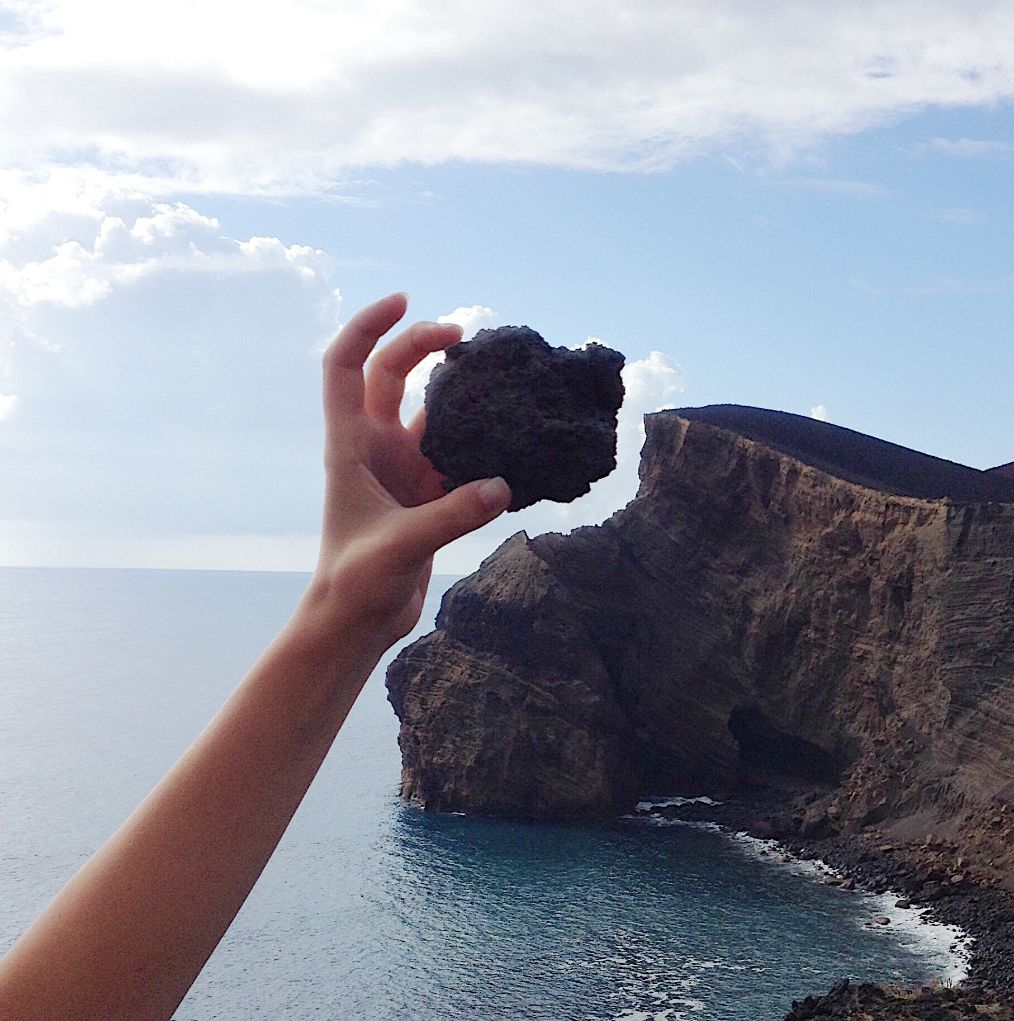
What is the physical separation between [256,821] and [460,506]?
1302mm

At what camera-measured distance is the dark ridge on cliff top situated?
52812 mm

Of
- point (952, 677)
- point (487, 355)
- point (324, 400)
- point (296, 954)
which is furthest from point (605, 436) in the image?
point (952, 677)

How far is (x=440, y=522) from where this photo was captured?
14.0 ft

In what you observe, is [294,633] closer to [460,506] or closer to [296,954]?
[460,506]

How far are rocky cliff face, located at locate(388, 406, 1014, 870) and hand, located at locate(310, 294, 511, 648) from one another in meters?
45.4

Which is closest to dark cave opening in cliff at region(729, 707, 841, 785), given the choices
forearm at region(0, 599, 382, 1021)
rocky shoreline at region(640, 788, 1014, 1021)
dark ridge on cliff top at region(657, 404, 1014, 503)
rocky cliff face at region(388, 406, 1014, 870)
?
rocky cliff face at region(388, 406, 1014, 870)

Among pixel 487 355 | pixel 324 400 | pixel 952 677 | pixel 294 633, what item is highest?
pixel 487 355

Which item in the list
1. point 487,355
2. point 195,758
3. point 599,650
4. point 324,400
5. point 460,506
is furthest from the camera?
point 599,650

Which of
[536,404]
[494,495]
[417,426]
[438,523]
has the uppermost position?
[536,404]

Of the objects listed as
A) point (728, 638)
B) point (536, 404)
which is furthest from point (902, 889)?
point (536, 404)

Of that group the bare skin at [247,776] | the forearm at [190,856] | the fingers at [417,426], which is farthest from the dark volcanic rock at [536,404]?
the forearm at [190,856]

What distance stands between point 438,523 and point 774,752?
54.9m

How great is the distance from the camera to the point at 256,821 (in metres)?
3.85

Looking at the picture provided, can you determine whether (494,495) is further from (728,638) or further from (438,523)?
(728,638)
